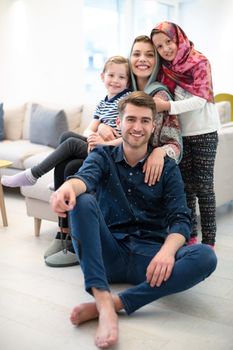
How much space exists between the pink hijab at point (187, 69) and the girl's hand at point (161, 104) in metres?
0.16

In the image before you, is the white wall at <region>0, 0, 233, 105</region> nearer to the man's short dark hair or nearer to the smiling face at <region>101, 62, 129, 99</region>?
the smiling face at <region>101, 62, 129, 99</region>

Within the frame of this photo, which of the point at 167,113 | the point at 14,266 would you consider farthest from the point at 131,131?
the point at 14,266

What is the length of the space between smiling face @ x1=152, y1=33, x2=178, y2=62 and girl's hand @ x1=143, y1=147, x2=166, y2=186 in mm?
536

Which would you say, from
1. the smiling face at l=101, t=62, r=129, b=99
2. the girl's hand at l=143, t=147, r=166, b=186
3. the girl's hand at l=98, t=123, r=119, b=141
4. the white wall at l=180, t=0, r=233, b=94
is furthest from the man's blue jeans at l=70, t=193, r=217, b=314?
the white wall at l=180, t=0, r=233, b=94

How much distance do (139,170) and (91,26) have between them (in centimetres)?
466

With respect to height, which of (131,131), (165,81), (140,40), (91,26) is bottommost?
(131,131)

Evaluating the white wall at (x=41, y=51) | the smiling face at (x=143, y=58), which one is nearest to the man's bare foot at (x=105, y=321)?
the smiling face at (x=143, y=58)

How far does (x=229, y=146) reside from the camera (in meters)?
3.37

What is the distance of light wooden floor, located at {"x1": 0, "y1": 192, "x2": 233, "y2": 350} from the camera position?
1.83 meters

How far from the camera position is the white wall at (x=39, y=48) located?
5867 millimetres

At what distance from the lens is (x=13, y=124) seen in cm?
486

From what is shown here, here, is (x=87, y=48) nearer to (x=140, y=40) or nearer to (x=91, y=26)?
(x=91, y=26)

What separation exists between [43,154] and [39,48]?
7.61ft

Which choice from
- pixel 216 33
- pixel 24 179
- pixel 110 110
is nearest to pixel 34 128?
pixel 24 179
